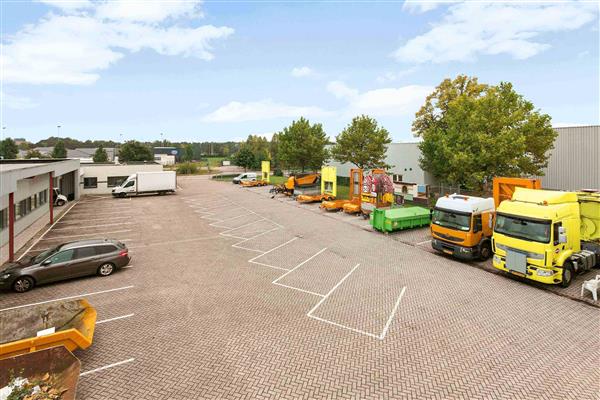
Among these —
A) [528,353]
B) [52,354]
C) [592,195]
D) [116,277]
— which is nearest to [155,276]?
[116,277]

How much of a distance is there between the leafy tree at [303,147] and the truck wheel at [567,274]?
3527 cm

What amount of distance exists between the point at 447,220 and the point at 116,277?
1468 centimetres

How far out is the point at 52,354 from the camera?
7246mm

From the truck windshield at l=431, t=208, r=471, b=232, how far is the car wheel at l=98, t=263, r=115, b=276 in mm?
14689

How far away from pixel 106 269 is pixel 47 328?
5801 millimetres

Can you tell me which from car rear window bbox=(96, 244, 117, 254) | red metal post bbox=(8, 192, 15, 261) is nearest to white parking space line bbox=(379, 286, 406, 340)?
car rear window bbox=(96, 244, 117, 254)

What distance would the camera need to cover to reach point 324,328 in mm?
9602

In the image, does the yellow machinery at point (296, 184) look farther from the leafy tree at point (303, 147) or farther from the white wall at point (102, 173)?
the white wall at point (102, 173)

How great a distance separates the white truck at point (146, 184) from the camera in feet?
120

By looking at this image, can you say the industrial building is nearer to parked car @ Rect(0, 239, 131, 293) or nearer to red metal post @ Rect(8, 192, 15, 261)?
red metal post @ Rect(8, 192, 15, 261)

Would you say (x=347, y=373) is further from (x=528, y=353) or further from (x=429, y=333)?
(x=528, y=353)

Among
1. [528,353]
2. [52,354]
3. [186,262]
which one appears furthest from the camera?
[186,262]

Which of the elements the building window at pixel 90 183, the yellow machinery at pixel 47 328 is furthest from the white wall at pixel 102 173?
the yellow machinery at pixel 47 328

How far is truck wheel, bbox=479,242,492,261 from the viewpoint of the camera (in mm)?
15366
